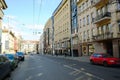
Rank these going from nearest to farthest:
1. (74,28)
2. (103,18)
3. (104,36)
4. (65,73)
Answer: (65,73) < (103,18) < (104,36) < (74,28)

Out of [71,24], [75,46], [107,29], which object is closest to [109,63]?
[107,29]

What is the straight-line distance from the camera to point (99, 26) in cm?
4012

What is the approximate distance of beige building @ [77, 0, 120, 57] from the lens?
34.2m

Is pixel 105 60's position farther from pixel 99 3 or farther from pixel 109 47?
pixel 99 3

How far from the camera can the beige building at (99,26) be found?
34.2 m

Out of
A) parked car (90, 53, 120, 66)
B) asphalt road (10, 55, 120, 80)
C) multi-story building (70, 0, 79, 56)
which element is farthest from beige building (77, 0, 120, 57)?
asphalt road (10, 55, 120, 80)

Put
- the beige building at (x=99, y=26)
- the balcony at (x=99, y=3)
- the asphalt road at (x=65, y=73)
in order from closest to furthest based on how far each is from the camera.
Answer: the asphalt road at (x=65, y=73) → the beige building at (x=99, y=26) → the balcony at (x=99, y=3)

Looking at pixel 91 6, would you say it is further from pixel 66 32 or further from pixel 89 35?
pixel 66 32

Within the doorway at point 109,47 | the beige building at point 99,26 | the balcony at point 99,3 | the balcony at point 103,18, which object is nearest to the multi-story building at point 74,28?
the beige building at point 99,26

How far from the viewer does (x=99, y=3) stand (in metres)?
38.8

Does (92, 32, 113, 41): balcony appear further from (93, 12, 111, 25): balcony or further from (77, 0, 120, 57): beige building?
(93, 12, 111, 25): balcony

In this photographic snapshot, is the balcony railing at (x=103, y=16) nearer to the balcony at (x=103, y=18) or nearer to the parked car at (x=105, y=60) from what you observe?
the balcony at (x=103, y=18)

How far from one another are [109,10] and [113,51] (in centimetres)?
658

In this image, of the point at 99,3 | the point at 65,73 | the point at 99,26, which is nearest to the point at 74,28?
the point at 99,26
